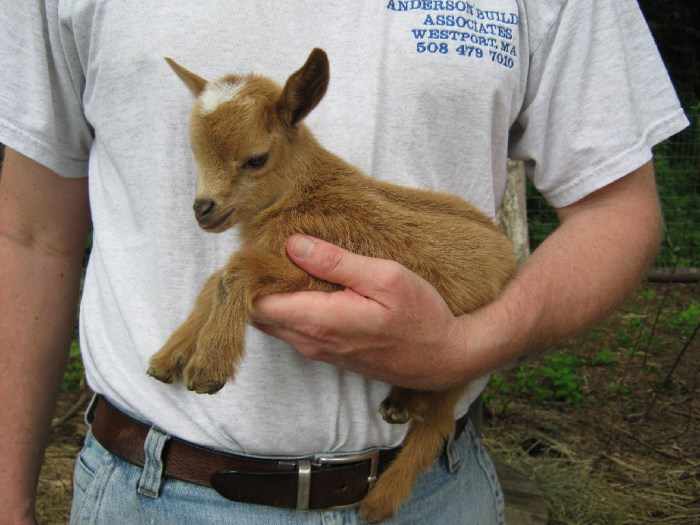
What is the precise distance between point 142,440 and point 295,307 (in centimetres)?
69

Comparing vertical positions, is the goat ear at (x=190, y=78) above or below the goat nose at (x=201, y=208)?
above

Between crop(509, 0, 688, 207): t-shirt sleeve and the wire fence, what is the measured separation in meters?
5.88

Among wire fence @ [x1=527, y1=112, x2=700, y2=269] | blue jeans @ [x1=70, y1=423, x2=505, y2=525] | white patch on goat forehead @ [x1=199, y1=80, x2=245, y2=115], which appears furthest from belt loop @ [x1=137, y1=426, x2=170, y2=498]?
wire fence @ [x1=527, y1=112, x2=700, y2=269]

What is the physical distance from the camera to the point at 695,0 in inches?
392

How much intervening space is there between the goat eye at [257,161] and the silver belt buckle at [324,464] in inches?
33.0

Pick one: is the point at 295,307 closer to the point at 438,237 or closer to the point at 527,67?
the point at 438,237

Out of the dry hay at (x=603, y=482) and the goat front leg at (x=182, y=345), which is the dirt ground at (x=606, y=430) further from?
the goat front leg at (x=182, y=345)

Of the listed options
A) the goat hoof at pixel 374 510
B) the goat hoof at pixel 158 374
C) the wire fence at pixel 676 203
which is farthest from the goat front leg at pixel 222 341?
the wire fence at pixel 676 203

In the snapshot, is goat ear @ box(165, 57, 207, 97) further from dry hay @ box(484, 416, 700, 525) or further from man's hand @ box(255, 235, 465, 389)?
dry hay @ box(484, 416, 700, 525)

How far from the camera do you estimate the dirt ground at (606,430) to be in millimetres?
4746

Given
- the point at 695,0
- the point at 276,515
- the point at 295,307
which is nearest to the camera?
the point at 295,307

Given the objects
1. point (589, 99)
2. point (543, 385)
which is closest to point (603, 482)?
point (543, 385)

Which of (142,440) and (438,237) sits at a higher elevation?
(438,237)

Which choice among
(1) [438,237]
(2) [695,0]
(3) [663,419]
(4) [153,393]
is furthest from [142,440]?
(2) [695,0]
